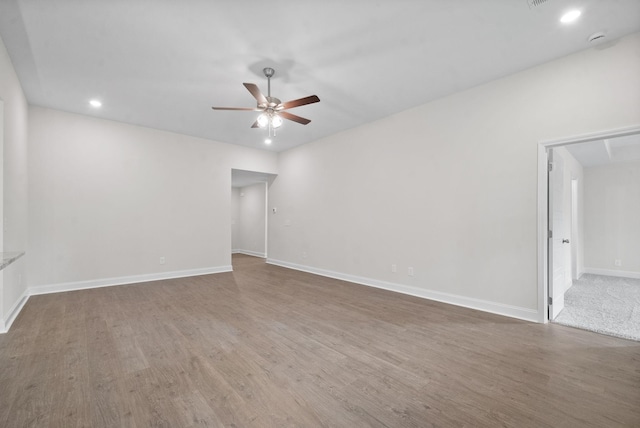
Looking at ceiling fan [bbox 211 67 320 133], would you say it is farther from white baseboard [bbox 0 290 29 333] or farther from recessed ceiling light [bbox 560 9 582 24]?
white baseboard [bbox 0 290 29 333]

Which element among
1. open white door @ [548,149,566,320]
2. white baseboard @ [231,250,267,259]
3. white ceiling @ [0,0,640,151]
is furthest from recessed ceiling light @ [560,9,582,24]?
white baseboard @ [231,250,267,259]

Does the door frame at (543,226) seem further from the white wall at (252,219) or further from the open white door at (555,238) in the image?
the white wall at (252,219)

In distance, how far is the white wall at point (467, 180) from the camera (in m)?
2.88

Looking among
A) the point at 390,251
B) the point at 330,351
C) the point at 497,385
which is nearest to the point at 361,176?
the point at 390,251

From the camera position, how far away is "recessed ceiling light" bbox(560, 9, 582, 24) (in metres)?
2.34

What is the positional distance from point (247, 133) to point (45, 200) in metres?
3.46

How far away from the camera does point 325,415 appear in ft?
5.36

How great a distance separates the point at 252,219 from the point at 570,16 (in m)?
8.29

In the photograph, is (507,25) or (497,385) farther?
(507,25)

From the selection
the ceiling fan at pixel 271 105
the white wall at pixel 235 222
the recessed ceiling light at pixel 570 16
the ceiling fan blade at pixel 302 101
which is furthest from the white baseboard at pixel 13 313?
the recessed ceiling light at pixel 570 16

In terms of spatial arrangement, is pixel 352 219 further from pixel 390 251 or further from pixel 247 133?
pixel 247 133

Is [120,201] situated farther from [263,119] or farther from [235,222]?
[235,222]

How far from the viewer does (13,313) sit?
10.6 feet

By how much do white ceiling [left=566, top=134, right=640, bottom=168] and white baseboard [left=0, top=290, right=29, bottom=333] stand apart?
8346mm
